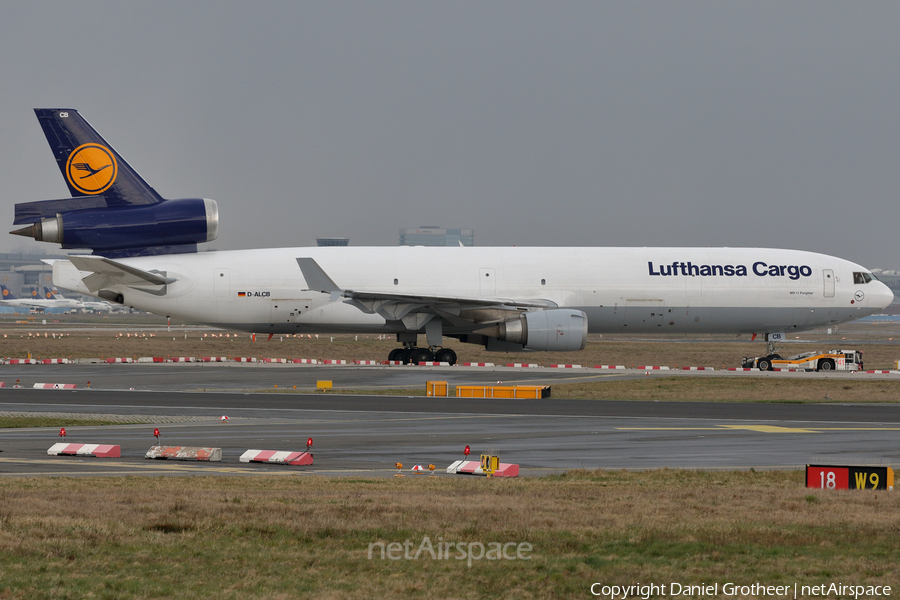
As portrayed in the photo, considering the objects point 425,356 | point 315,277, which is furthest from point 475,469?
point 425,356

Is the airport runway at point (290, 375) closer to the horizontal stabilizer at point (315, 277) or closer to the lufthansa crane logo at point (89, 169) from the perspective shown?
the horizontal stabilizer at point (315, 277)

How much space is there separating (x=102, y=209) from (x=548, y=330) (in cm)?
1931

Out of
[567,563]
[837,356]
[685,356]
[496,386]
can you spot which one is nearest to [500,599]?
[567,563]

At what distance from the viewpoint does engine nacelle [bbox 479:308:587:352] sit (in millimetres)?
36406

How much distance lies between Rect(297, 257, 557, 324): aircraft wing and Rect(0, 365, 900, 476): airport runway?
6948mm

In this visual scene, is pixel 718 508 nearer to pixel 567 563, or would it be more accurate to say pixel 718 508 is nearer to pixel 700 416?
pixel 567 563

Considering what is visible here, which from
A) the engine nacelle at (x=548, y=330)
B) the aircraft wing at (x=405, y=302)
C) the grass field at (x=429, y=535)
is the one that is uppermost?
the aircraft wing at (x=405, y=302)

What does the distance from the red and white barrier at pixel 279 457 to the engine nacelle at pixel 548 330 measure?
2042 cm

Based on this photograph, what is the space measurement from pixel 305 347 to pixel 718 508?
46.7m

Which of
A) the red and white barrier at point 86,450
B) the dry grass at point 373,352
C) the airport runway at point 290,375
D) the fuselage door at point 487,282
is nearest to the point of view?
the red and white barrier at point 86,450

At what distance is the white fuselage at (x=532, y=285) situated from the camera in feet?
126

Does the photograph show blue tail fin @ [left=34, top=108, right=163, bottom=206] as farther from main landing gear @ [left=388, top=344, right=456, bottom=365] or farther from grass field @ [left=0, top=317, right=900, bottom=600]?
grass field @ [left=0, top=317, right=900, bottom=600]

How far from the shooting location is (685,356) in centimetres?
5531

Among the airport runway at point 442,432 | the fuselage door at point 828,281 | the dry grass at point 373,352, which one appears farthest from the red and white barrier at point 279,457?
the dry grass at point 373,352
